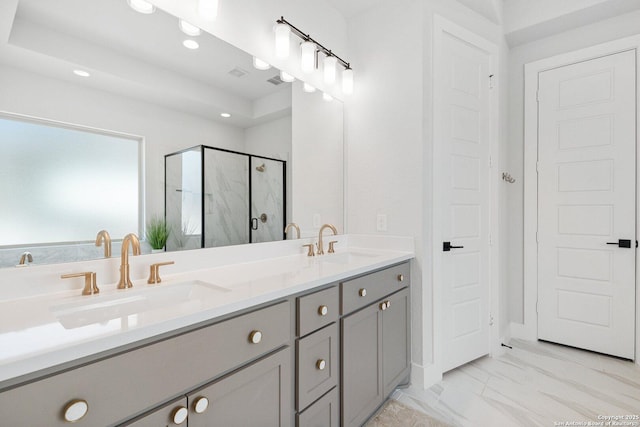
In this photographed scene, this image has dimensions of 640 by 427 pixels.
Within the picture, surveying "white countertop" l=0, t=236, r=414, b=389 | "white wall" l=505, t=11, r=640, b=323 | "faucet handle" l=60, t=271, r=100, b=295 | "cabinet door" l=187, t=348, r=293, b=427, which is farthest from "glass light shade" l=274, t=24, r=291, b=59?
"white wall" l=505, t=11, r=640, b=323

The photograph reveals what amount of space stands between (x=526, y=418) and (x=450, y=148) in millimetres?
1632

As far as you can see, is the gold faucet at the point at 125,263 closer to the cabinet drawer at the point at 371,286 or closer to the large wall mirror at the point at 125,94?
the large wall mirror at the point at 125,94

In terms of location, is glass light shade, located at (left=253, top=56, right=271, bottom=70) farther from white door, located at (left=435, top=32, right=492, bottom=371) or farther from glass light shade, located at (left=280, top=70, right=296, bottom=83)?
white door, located at (left=435, top=32, right=492, bottom=371)

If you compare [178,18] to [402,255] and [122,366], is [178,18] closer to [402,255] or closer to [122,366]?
[122,366]

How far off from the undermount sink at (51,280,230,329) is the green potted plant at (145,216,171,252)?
8.3 inches

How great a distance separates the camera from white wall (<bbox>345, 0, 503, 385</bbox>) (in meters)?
1.99

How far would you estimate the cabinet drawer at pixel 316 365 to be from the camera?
1193mm

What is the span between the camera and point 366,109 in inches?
89.0

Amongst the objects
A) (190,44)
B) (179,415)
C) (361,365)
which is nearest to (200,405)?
(179,415)

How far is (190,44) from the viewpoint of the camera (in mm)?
1457

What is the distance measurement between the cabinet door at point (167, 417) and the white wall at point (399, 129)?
1.54 m

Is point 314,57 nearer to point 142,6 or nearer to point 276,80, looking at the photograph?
point 276,80

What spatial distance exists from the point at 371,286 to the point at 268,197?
77 centimetres

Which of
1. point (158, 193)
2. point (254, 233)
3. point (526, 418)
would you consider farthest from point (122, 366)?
point (526, 418)
